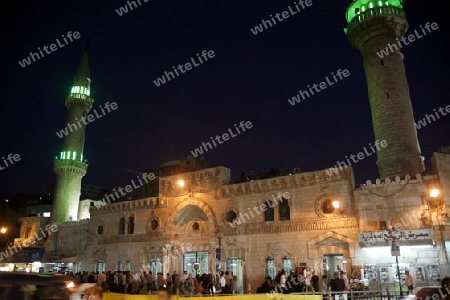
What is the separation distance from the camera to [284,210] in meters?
23.9

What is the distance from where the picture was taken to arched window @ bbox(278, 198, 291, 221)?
2367 cm

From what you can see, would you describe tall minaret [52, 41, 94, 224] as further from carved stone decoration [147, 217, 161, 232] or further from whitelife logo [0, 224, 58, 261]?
carved stone decoration [147, 217, 161, 232]

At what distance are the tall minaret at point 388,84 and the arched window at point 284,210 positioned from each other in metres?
6.63

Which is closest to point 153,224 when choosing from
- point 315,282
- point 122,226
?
point 122,226

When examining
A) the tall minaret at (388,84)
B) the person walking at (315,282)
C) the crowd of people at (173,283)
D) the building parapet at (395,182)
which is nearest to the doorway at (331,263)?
the person walking at (315,282)

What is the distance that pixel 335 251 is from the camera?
21.0 meters

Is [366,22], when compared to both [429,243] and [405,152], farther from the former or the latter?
[429,243]

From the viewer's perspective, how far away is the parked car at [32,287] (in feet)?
23.2

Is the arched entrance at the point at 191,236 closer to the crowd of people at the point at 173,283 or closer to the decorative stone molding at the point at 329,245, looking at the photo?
the crowd of people at the point at 173,283

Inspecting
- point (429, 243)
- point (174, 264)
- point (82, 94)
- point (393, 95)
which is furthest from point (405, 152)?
point (82, 94)

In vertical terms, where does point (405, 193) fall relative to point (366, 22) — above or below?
below

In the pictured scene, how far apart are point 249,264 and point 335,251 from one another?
19.2 ft

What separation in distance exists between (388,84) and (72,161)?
1204 inches

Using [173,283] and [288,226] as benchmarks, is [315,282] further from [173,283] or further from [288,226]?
[173,283]
